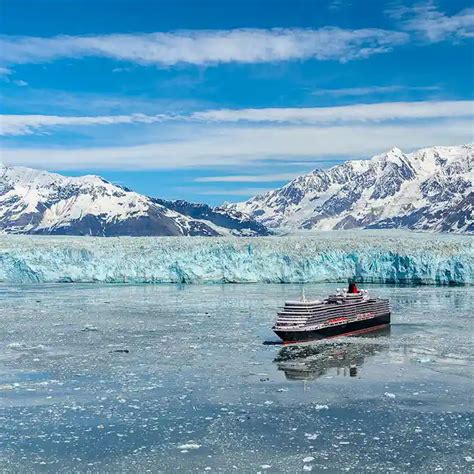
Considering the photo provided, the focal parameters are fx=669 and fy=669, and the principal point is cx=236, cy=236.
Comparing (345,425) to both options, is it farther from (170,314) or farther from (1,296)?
(1,296)

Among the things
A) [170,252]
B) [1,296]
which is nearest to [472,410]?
[1,296]

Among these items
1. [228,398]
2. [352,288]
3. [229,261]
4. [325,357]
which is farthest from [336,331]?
[229,261]

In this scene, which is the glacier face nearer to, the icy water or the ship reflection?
the icy water

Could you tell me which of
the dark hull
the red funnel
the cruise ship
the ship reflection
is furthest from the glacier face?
the ship reflection

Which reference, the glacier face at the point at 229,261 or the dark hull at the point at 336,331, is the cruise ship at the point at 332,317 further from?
the glacier face at the point at 229,261

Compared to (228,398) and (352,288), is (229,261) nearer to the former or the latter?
(352,288)

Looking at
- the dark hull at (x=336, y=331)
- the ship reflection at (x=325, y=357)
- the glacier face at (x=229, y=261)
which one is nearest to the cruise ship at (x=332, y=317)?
the dark hull at (x=336, y=331)
